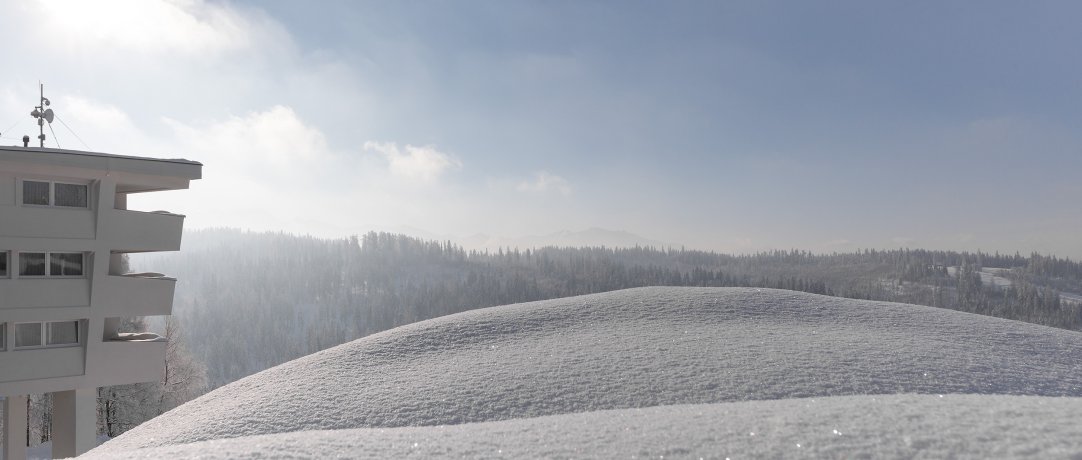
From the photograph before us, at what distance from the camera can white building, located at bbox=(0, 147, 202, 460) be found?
1584 cm

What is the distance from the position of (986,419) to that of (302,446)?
877 centimetres

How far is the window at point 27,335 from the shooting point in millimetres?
16234

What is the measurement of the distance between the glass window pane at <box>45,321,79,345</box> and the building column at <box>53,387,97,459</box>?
158cm

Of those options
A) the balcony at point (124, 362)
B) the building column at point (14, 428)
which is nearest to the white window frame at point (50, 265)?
the balcony at point (124, 362)

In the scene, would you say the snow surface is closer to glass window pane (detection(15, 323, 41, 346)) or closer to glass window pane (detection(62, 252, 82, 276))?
glass window pane (detection(15, 323, 41, 346))

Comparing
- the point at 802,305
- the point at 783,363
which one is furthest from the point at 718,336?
the point at 802,305

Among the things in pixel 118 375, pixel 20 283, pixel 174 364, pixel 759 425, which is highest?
pixel 20 283

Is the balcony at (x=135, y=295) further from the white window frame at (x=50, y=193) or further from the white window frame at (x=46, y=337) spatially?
the white window frame at (x=50, y=193)

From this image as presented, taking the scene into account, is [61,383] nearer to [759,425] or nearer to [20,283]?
[20,283]

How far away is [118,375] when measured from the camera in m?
18.0

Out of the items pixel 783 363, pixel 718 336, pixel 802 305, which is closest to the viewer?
pixel 783 363

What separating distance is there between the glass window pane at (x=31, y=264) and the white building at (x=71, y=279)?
0.09 ft

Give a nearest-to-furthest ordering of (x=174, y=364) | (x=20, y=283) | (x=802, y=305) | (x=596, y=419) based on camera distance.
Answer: (x=596, y=419) < (x=20, y=283) < (x=802, y=305) < (x=174, y=364)

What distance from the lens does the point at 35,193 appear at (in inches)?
634
